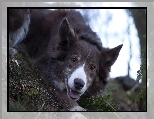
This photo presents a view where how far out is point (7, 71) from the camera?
15.7 feet

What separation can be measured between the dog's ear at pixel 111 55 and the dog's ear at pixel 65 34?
39 cm

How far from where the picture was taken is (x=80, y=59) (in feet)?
15.3

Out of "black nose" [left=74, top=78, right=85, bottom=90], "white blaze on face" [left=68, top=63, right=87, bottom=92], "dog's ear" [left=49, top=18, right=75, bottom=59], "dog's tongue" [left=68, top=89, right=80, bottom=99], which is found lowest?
"dog's tongue" [left=68, top=89, right=80, bottom=99]

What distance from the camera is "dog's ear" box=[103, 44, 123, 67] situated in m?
4.81

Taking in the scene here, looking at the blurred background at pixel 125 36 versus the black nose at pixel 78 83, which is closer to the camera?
the black nose at pixel 78 83

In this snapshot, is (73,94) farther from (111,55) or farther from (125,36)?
(125,36)

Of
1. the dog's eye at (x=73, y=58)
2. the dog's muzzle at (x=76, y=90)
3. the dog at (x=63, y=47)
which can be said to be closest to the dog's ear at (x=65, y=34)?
the dog at (x=63, y=47)

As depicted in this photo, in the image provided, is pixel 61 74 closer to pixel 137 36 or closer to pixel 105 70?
pixel 105 70

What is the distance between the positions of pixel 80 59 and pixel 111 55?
35 cm

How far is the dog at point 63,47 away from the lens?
185 inches

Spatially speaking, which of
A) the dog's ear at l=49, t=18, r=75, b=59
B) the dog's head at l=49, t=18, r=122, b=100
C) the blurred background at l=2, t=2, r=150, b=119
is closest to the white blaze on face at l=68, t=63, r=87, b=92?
the dog's head at l=49, t=18, r=122, b=100

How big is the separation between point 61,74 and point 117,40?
2.22 feet

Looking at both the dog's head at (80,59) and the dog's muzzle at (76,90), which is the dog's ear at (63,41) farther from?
the dog's muzzle at (76,90)

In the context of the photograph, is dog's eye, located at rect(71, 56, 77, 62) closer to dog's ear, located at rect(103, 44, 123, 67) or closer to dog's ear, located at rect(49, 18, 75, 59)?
dog's ear, located at rect(49, 18, 75, 59)
